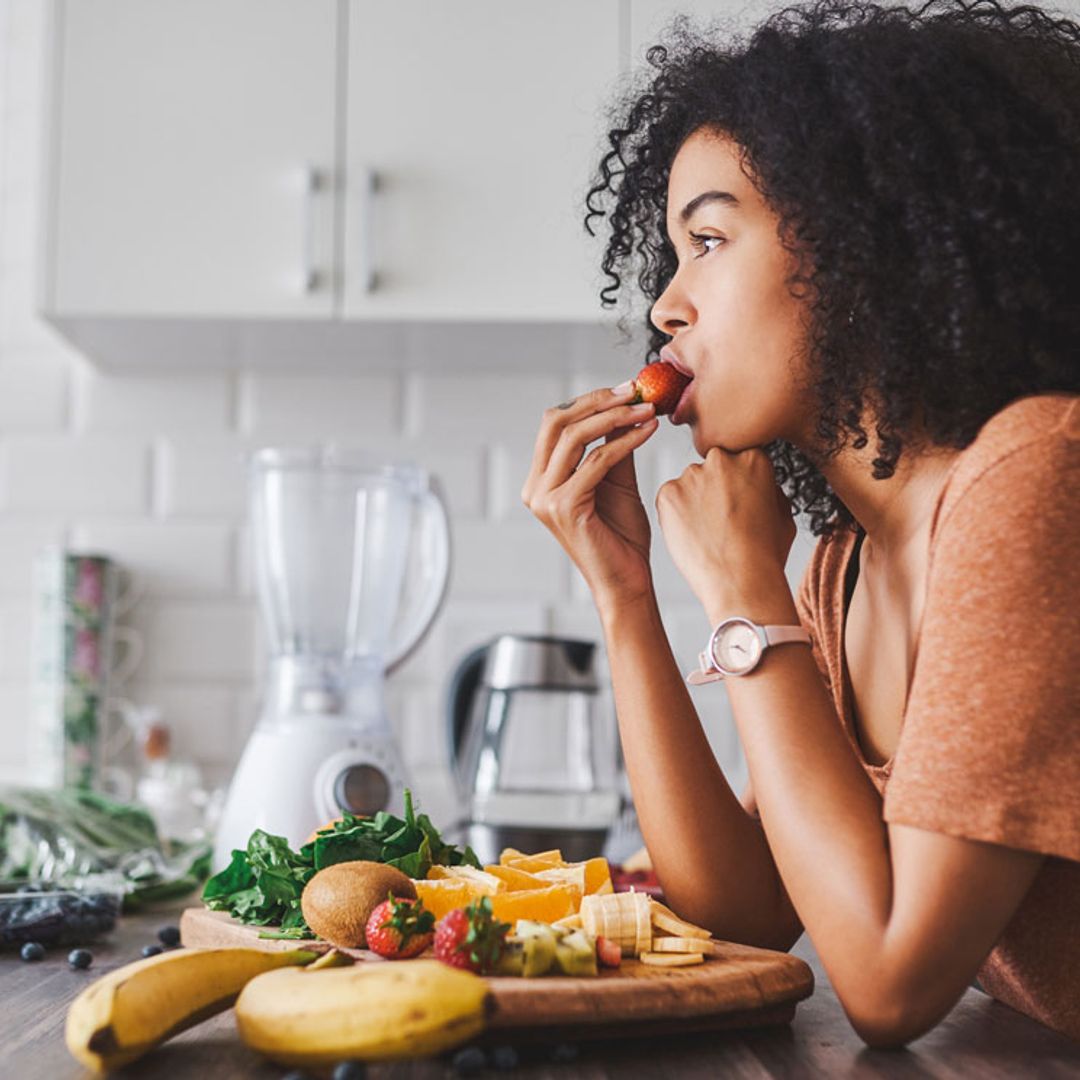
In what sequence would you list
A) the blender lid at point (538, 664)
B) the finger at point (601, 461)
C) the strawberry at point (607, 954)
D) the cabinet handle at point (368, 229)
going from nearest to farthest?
the strawberry at point (607, 954), the finger at point (601, 461), the blender lid at point (538, 664), the cabinet handle at point (368, 229)

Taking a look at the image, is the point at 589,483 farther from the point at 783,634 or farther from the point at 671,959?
the point at 671,959

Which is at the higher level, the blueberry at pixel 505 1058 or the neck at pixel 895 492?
the neck at pixel 895 492

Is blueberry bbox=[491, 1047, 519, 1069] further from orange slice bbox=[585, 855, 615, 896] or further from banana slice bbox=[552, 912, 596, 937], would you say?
orange slice bbox=[585, 855, 615, 896]

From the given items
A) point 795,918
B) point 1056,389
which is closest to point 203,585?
point 795,918

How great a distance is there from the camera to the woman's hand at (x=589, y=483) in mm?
1129

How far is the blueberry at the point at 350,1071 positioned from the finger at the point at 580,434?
58 centimetres

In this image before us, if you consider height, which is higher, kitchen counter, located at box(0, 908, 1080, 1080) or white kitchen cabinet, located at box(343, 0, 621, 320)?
white kitchen cabinet, located at box(343, 0, 621, 320)

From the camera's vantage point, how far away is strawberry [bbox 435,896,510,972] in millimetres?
755

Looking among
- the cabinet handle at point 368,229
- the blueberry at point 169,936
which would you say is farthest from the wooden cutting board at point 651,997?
the cabinet handle at point 368,229

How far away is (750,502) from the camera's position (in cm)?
100

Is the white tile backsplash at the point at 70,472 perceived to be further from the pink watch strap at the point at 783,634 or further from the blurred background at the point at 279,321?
the pink watch strap at the point at 783,634

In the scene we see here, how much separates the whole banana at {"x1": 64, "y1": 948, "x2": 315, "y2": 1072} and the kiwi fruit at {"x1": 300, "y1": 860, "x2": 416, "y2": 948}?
2.7 inches

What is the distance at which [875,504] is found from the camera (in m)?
1.06

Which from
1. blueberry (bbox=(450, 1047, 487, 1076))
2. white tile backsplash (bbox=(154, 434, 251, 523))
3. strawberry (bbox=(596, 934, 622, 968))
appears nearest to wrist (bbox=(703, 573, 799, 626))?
strawberry (bbox=(596, 934, 622, 968))
